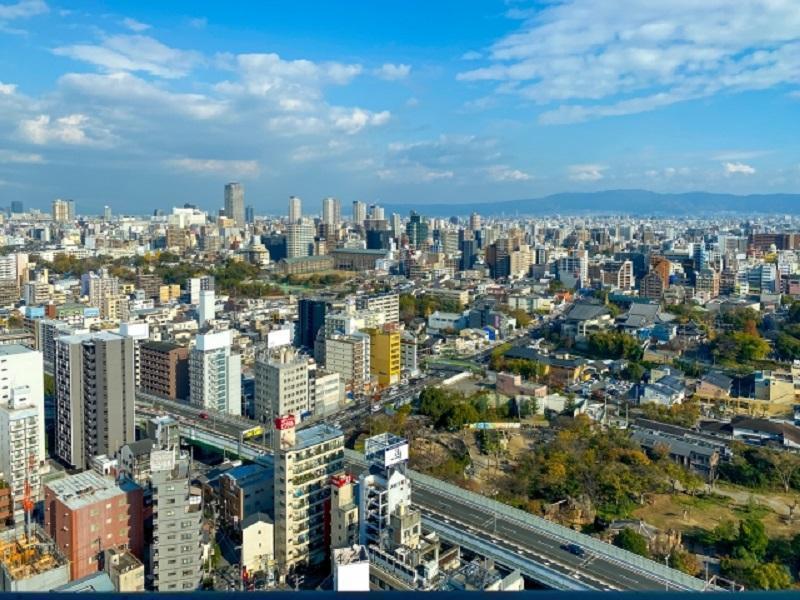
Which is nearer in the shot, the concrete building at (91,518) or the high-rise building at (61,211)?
the concrete building at (91,518)

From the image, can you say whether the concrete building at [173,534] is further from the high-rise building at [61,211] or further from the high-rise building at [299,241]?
the high-rise building at [61,211]

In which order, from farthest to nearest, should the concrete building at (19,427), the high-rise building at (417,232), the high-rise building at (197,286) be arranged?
1. the high-rise building at (417,232)
2. the high-rise building at (197,286)
3. the concrete building at (19,427)

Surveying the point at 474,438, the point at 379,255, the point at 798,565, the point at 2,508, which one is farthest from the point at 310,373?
the point at 379,255

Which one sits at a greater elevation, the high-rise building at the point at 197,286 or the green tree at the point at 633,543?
the high-rise building at the point at 197,286

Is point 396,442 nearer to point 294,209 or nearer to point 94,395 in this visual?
point 94,395

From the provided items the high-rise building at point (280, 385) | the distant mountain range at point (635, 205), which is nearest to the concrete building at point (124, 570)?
the high-rise building at point (280, 385)

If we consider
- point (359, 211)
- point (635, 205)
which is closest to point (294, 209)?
point (359, 211)
